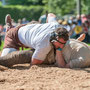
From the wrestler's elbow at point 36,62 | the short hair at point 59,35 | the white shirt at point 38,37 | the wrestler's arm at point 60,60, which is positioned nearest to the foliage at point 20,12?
the white shirt at point 38,37

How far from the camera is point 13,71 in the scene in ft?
21.4

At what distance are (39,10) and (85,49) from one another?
1144 inches

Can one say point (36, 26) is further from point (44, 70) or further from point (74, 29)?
point (74, 29)

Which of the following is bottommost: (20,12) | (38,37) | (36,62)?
(36,62)

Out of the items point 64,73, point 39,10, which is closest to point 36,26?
point 64,73

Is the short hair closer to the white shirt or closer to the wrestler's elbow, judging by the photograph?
the white shirt

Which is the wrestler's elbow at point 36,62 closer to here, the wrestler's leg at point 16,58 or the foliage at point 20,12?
the wrestler's leg at point 16,58

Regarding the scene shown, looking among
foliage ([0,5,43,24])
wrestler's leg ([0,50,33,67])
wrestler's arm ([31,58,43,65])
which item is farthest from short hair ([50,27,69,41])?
foliage ([0,5,43,24])

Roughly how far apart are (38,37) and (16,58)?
2.45 feet

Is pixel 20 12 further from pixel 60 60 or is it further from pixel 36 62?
pixel 60 60

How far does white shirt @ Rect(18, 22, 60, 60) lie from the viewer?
260 inches

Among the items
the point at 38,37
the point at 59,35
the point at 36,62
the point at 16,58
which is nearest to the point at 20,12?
the point at 16,58

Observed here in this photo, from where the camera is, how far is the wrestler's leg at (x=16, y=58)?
22.9ft

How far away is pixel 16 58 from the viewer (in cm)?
699
